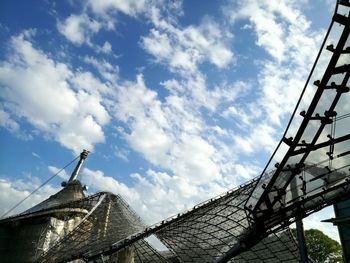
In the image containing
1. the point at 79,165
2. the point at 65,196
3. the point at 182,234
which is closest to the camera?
the point at 182,234

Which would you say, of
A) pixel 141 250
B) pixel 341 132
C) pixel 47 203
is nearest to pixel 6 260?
pixel 47 203

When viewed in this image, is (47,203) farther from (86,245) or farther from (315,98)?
(315,98)

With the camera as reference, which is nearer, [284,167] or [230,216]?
[284,167]

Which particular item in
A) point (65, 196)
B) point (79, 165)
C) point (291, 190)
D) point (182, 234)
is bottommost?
point (291, 190)

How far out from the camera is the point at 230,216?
1119 inches

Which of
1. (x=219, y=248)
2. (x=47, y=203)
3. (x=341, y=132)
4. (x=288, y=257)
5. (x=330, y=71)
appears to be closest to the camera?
(x=330, y=71)

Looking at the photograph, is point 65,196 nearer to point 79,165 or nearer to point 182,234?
point 79,165

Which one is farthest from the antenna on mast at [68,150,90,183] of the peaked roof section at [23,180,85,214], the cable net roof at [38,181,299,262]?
the cable net roof at [38,181,299,262]

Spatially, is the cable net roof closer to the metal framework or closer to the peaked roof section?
the metal framework

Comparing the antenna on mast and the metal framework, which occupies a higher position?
the antenna on mast

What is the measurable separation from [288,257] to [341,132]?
2218cm

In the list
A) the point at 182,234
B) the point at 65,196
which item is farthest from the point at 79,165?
the point at 182,234

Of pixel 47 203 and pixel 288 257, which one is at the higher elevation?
pixel 47 203

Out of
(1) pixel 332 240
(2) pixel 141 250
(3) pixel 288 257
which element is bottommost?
(3) pixel 288 257
